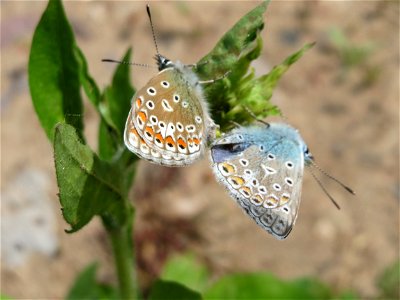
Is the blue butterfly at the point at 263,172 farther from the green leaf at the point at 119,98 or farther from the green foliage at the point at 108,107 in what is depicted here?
the green leaf at the point at 119,98

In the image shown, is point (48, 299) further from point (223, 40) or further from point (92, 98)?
point (223, 40)

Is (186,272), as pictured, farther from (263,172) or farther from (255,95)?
(255,95)

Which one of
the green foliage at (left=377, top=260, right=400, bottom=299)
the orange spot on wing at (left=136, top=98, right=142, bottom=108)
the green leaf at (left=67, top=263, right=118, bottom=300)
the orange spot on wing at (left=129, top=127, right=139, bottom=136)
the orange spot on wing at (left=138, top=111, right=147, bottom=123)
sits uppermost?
the orange spot on wing at (left=136, top=98, right=142, bottom=108)

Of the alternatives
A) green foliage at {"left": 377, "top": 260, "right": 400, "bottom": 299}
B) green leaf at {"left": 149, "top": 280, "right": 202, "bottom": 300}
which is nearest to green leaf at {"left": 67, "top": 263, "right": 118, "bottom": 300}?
green leaf at {"left": 149, "top": 280, "right": 202, "bottom": 300}

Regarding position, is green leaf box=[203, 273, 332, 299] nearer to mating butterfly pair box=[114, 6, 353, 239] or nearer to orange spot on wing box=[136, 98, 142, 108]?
mating butterfly pair box=[114, 6, 353, 239]

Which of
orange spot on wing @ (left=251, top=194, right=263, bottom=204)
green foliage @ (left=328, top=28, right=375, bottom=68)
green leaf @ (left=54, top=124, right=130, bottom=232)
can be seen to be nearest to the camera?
green leaf @ (left=54, top=124, right=130, bottom=232)

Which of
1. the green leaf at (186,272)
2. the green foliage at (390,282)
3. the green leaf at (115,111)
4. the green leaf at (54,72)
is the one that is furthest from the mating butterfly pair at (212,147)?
the green foliage at (390,282)
